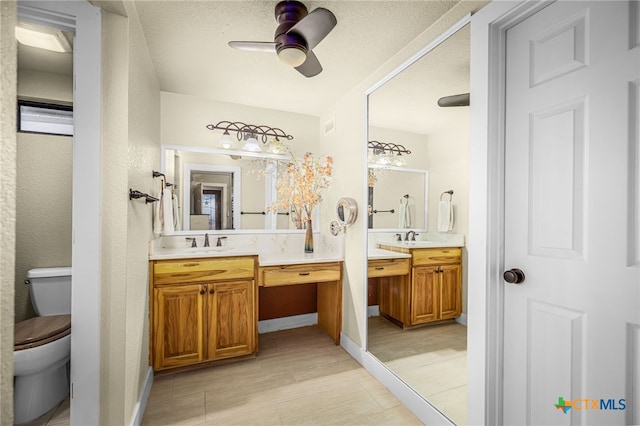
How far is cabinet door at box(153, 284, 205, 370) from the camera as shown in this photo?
2.20 metres

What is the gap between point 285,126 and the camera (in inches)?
126

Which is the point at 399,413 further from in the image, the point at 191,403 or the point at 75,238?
the point at 75,238

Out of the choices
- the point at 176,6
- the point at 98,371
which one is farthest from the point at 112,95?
the point at 98,371

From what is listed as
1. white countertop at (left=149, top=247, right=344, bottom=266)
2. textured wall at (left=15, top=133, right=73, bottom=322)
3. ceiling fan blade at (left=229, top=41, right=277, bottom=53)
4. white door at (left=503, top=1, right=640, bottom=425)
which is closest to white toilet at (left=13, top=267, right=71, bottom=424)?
textured wall at (left=15, top=133, right=73, bottom=322)

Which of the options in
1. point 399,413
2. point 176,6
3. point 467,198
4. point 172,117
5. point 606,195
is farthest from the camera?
point 172,117

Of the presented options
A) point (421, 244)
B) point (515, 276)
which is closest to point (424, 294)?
point (421, 244)

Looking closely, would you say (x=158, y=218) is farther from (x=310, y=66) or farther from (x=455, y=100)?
(x=455, y=100)

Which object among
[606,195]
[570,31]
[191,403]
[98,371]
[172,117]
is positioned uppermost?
[172,117]

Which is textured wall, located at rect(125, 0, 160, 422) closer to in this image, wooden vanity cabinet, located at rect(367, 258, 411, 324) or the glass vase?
the glass vase

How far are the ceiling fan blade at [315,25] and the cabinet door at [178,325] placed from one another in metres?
1.93

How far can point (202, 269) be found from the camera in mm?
2307

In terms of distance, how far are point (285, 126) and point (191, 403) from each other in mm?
2642

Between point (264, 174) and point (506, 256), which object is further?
point (264, 174)

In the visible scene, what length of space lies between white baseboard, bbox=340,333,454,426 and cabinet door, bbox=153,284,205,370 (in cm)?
129
